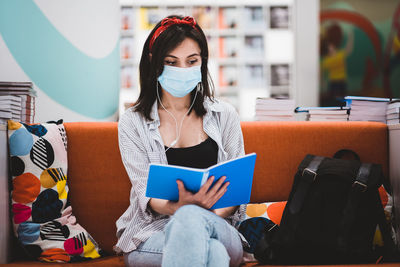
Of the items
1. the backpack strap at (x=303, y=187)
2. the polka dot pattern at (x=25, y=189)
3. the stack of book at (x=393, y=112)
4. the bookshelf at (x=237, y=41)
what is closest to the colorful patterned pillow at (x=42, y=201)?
the polka dot pattern at (x=25, y=189)

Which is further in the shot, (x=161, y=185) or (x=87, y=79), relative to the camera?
(x=87, y=79)

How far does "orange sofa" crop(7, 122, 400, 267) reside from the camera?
1810 millimetres

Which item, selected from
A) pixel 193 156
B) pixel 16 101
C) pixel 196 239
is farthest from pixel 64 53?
pixel 196 239

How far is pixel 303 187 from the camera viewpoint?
5.34ft

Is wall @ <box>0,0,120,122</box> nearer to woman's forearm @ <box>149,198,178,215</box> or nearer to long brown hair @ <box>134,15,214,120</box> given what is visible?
long brown hair @ <box>134,15,214,120</box>

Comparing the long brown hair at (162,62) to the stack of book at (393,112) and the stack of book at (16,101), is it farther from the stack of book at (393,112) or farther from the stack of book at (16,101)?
the stack of book at (393,112)

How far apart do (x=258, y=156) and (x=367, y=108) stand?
744mm

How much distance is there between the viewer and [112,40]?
11.5 ft

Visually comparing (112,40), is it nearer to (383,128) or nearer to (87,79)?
(87,79)

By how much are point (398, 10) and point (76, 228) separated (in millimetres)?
5813

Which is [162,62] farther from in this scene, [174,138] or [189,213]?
[189,213]

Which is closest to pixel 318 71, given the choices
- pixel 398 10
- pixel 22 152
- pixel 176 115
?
pixel 398 10

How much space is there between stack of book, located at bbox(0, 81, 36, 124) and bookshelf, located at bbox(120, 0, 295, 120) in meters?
3.23

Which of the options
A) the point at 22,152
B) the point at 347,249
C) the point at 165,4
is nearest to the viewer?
the point at 347,249
